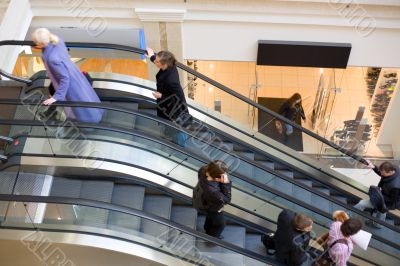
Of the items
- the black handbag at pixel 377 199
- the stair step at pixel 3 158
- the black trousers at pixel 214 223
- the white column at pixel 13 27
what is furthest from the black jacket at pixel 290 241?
the white column at pixel 13 27

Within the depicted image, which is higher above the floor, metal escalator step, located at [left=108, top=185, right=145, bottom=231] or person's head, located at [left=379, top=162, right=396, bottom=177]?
person's head, located at [left=379, top=162, right=396, bottom=177]

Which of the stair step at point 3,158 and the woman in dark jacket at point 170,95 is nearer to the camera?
the stair step at point 3,158

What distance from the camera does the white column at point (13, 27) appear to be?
786 centimetres

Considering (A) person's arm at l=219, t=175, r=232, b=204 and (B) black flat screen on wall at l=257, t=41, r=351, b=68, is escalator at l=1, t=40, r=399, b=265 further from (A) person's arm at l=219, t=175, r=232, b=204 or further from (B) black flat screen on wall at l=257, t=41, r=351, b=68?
(B) black flat screen on wall at l=257, t=41, r=351, b=68

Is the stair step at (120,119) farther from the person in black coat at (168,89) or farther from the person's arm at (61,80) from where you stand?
the person's arm at (61,80)

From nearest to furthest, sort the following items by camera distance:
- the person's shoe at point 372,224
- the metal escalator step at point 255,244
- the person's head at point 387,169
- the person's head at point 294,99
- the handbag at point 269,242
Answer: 1. the handbag at point 269,242
2. the metal escalator step at point 255,244
3. the person's head at point 387,169
4. the person's shoe at point 372,224
5. the person's head at point 294,99

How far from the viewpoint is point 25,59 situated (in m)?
9.05

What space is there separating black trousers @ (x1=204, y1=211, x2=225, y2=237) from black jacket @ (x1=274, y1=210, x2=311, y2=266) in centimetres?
66

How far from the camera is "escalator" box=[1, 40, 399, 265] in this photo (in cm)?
564

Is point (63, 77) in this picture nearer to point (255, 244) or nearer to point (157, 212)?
point (157, 212)

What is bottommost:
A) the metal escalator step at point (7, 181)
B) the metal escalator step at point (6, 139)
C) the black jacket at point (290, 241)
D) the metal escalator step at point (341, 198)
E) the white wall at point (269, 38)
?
the black jacket at point (290, 241)

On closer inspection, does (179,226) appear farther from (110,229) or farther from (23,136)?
(23,136)

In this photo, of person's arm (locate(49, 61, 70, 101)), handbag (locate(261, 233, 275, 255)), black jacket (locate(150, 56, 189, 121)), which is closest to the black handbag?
handbag (locate(261, 233, 275, 255))

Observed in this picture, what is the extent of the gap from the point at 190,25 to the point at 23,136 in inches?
163
